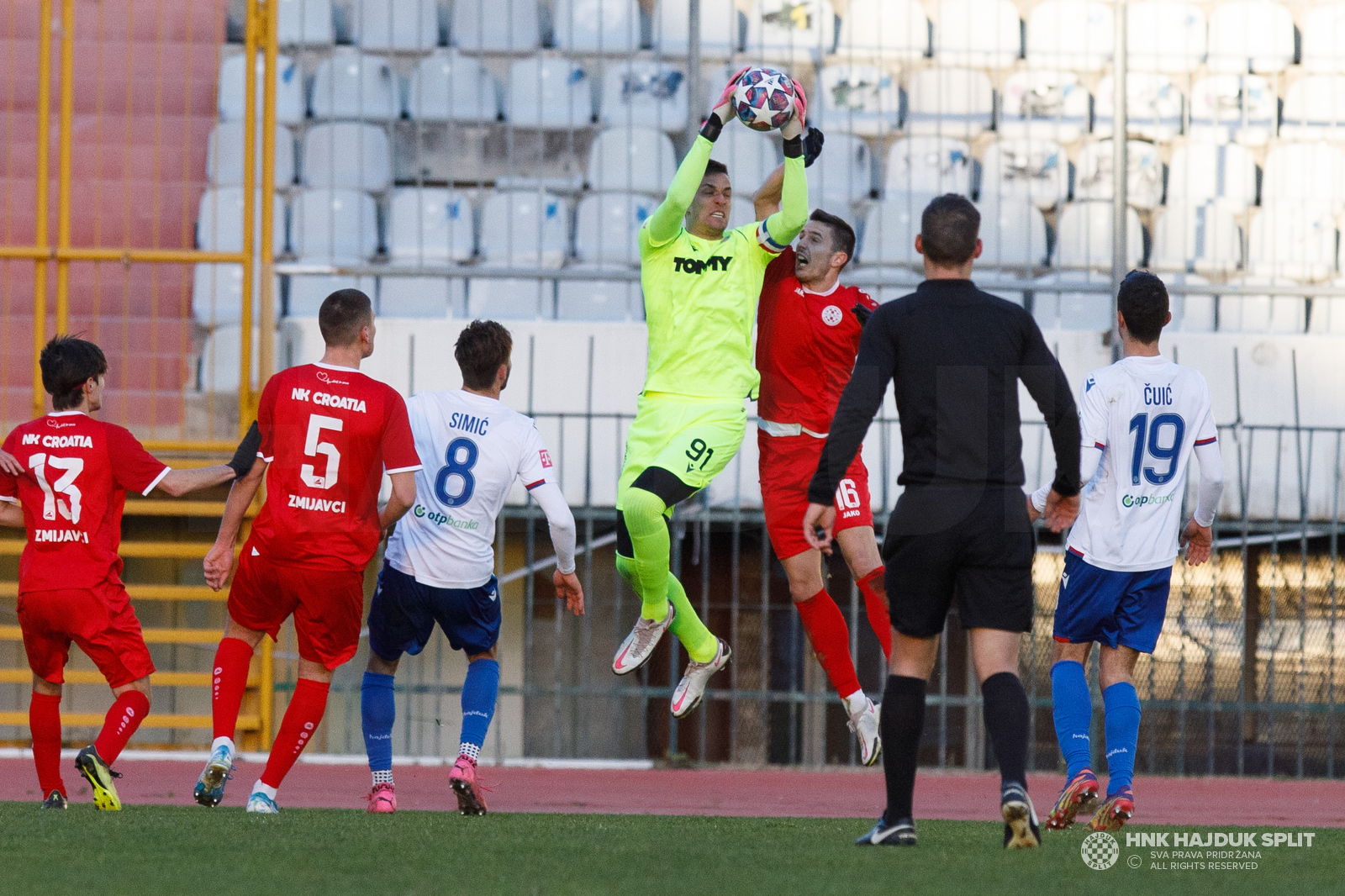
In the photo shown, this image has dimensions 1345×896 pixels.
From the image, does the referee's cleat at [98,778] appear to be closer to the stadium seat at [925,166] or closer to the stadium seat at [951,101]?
the stadium seat at [925,166]

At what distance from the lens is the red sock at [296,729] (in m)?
5.01

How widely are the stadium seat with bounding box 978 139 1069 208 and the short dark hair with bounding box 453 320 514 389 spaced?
4783 millimetres

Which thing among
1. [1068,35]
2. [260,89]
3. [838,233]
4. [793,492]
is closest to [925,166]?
[1068,35]

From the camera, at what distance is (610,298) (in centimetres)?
888

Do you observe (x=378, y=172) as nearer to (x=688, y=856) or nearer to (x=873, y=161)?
(x=873, y=161)

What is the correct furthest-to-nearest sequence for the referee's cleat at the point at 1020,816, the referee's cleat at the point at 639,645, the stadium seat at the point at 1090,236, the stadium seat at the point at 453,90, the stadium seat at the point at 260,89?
the stadium seat at the point at 260,89, the stadium seat at the point at 453,90, the stadium seat at the point at 1090,236, the referee's cleat at the point at 639,645, the referee's cleat at the point at 1020,816

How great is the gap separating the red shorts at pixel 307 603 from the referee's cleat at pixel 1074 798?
7.34ft

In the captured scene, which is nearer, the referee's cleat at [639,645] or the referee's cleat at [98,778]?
the referee's cleat at [98,778]

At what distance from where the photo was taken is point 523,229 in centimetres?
914

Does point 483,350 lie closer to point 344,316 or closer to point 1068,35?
point 344,316

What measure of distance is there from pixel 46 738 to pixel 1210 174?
24.2ft

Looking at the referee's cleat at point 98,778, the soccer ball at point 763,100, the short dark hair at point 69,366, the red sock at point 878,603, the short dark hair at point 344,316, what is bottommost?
the referee's cleat at point 98,778

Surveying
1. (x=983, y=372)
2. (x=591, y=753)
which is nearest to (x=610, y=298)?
(x=591, y=753)

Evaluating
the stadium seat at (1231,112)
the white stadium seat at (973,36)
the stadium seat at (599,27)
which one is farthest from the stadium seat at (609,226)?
the stadium seat at (1231,112)
